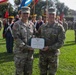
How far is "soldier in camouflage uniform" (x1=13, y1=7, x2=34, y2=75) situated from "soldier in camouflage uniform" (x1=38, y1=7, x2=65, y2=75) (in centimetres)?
31

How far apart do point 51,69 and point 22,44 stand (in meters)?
0.96

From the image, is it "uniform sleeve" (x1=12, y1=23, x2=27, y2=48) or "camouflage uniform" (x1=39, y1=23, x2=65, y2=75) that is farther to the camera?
"camouflage uniform" (x1=39, y1=23, x2=65, y2=75)

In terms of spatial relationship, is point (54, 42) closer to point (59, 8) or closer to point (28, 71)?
point (28, 71)

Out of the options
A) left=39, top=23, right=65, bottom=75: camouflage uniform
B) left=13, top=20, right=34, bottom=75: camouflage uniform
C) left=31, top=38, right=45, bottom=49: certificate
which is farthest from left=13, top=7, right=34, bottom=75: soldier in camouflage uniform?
left=39, top=23, right=65, bottom=75: camouflage uniform

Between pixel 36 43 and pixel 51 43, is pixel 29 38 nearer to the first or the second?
pixel 36 43

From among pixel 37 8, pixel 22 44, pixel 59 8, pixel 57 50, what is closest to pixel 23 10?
pixel 22 44

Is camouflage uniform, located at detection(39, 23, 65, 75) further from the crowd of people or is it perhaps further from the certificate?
the certificate

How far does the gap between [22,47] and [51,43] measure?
691 millimetres

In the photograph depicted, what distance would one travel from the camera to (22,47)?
539cm

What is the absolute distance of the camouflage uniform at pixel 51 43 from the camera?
5.48 metres

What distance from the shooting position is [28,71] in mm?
5633

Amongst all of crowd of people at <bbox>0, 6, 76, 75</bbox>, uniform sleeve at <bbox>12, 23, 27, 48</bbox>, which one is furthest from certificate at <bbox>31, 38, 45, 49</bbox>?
uniform sleeve at <bbox>12, 23, 27, 48</bbox>

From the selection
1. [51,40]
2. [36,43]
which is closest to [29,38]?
[36,43]

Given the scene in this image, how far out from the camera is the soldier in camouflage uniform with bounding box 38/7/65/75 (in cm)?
545
